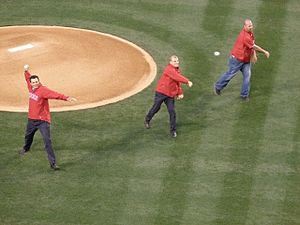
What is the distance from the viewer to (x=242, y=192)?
624 inches

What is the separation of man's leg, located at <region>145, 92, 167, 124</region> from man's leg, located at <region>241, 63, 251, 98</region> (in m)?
2.50

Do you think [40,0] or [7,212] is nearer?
[7,212]

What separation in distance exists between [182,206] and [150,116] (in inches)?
131

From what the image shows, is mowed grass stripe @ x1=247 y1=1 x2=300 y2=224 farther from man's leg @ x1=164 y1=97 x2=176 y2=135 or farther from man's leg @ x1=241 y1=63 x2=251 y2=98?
man's leg @ x1=164 y1=97 x2=176 y2=135

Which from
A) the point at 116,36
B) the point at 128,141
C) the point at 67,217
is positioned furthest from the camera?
the point at 116,36

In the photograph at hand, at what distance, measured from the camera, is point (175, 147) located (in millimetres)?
17547

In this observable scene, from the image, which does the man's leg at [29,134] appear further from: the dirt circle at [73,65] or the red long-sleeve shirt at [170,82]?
the red long-sleeve shirt at [170,82]

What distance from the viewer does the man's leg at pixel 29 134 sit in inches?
655

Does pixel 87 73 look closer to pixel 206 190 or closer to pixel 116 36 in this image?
pixel 116 36

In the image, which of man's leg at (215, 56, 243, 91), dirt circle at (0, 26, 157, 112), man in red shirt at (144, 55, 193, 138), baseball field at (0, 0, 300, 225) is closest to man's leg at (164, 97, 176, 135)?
man in red shirt at (144, 55, 193, 138)

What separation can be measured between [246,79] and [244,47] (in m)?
0.70

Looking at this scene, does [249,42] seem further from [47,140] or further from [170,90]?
[47,140]

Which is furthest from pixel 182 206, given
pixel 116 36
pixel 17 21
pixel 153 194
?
pixel 17 21

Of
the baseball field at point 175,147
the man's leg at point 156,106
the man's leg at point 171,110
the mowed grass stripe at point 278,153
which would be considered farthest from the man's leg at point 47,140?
the mowed grass stripe at point 278,153
